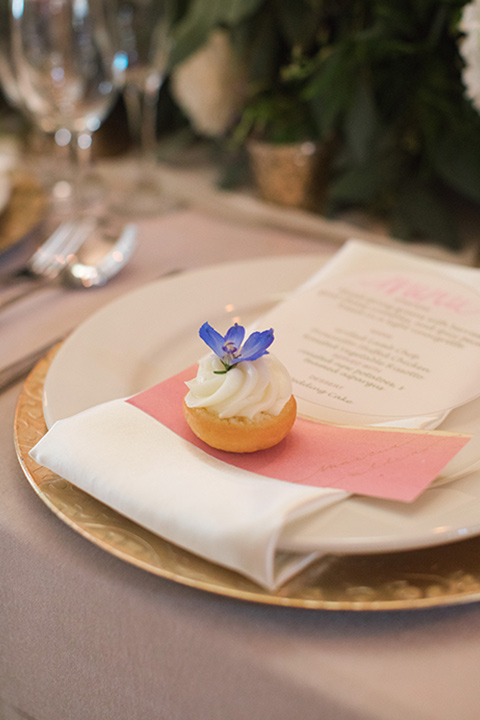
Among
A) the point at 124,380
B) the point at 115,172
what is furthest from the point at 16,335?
the point at 115,172

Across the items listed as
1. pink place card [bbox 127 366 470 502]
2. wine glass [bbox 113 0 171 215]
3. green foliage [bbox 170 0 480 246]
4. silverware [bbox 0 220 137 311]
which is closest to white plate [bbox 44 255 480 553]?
pink place card [bbox 127 366 470 502]

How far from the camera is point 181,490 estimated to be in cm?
31

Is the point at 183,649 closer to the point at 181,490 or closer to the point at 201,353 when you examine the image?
the point at 181,490

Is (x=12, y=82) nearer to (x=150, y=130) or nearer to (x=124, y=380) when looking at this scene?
(x=150, y=130)

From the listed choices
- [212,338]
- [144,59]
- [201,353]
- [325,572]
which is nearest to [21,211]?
[144,59]

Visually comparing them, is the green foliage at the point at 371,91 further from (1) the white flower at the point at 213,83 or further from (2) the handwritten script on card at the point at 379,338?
(2) the handwritten script on card at the point at 379,338

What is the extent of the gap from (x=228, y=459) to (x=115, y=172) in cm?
77

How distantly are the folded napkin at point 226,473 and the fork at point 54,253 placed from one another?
309mm

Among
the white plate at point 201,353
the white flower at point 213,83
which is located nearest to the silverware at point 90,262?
the white plate at point 201,353

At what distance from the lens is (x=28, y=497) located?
1.20 ft

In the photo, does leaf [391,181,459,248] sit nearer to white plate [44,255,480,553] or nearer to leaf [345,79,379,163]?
leaf [345,79,379,163]

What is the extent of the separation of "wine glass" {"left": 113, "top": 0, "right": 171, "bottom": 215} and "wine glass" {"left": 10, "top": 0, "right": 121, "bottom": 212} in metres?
0.05

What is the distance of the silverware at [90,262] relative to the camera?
25.5 inches

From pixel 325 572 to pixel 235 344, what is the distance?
123 millimetres
